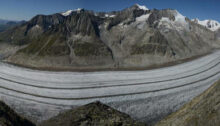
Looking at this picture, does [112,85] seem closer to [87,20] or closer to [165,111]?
[165,111]

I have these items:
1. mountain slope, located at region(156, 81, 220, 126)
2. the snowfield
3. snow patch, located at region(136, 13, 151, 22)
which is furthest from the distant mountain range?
mountain slope, located at region(156, 81, 220, 126)

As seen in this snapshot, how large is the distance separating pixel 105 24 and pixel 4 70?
60.3 meters

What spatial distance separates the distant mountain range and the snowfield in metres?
12.8

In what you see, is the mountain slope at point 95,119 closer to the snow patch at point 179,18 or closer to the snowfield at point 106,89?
the snowfield at point 106,89

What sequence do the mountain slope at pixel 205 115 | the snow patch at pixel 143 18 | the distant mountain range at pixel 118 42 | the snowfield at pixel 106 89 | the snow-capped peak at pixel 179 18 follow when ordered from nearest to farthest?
the mountain slope at pixel 205 115 < the snowfield at pixel 106 89 < the distant mountain range at pixel 118 42 < the snow patch at pixel 143 18 < the snow-capped peak at pixel 179 18

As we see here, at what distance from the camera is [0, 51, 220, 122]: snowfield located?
2773cm

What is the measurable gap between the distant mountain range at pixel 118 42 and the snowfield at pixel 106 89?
12836 millimetres

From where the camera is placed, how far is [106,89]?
1403 inches

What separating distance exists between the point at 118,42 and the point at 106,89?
49214 mm

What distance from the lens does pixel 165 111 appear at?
27.1 meters

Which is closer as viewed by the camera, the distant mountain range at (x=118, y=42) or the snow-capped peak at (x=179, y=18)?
the distant mountain range at (x=118, y=42)

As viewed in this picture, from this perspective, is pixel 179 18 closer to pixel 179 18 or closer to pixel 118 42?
pixel 179 18

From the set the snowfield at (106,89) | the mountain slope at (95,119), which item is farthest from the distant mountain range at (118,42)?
the mountain slope at (95,119)

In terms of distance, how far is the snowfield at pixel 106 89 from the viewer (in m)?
27.7
